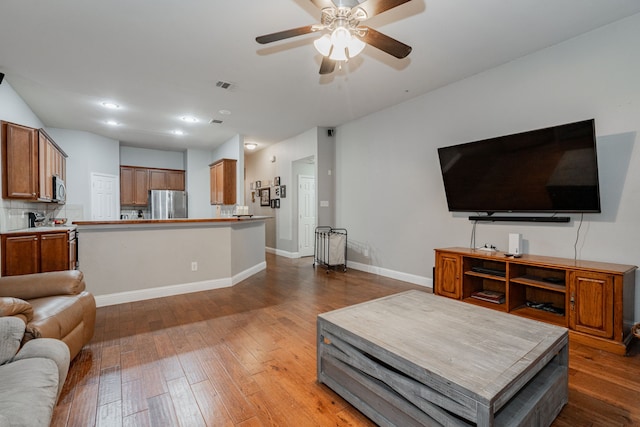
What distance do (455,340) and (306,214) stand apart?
5686 millimetres

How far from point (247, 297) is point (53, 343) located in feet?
7.84

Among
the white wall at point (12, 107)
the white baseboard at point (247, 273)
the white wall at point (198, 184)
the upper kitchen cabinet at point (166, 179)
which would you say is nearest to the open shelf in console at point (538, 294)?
the white baseboard at point (247, 273)

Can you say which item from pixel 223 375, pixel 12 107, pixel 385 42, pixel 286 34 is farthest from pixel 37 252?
pixel 385 42

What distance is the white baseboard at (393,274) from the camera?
173 inches

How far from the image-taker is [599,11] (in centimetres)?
256

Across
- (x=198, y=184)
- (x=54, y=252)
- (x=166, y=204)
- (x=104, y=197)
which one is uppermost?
(x=198, y=184)

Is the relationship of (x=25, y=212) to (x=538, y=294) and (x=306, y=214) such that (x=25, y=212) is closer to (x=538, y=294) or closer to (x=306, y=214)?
(x=306, y=214)

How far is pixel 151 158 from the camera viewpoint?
7910mm

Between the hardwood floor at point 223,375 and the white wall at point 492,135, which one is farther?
the white wall at point 492,135

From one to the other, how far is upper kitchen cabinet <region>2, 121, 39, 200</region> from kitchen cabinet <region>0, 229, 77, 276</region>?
0.84 m

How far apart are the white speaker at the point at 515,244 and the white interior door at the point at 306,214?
171 inches

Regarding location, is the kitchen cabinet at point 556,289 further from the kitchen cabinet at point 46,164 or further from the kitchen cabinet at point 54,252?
the kitchen cabinet at point 46,164

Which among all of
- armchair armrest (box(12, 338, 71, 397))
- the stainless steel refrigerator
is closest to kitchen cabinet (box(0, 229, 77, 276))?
armchair armrest (box(12, 338, 71, 397))

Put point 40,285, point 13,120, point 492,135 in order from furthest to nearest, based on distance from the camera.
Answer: point 13,120, point 492,135, point 40,285
